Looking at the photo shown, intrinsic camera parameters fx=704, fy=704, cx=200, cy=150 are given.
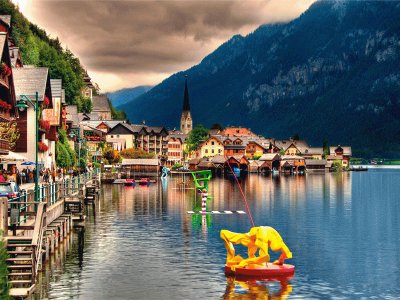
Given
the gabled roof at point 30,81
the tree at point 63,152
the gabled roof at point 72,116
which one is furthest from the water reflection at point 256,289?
the gabled roof at point 72,116

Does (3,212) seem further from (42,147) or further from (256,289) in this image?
(42,147)

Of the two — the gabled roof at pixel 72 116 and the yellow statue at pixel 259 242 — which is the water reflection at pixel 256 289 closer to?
the yellow statue at pixel 259 242

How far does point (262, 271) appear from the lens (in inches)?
1607

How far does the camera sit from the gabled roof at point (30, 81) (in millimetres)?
79750

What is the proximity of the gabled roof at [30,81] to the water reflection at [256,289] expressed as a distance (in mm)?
46477

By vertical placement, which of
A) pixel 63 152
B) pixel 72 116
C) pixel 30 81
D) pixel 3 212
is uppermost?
pixel 30 81

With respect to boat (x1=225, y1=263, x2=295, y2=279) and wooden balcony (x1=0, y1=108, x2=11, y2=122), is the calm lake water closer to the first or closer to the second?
boat (x1=225, y1=263, x2=295, y2=279)

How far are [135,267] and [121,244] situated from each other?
10.5 meters

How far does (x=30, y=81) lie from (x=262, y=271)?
48889 mm

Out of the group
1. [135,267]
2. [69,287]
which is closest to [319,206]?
[135,267]

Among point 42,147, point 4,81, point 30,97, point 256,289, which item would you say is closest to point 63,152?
point 42,147

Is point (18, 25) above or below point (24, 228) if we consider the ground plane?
above

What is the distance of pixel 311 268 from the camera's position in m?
45.3

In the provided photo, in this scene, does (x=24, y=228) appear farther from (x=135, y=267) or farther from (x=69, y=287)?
(x=135, y=267)
